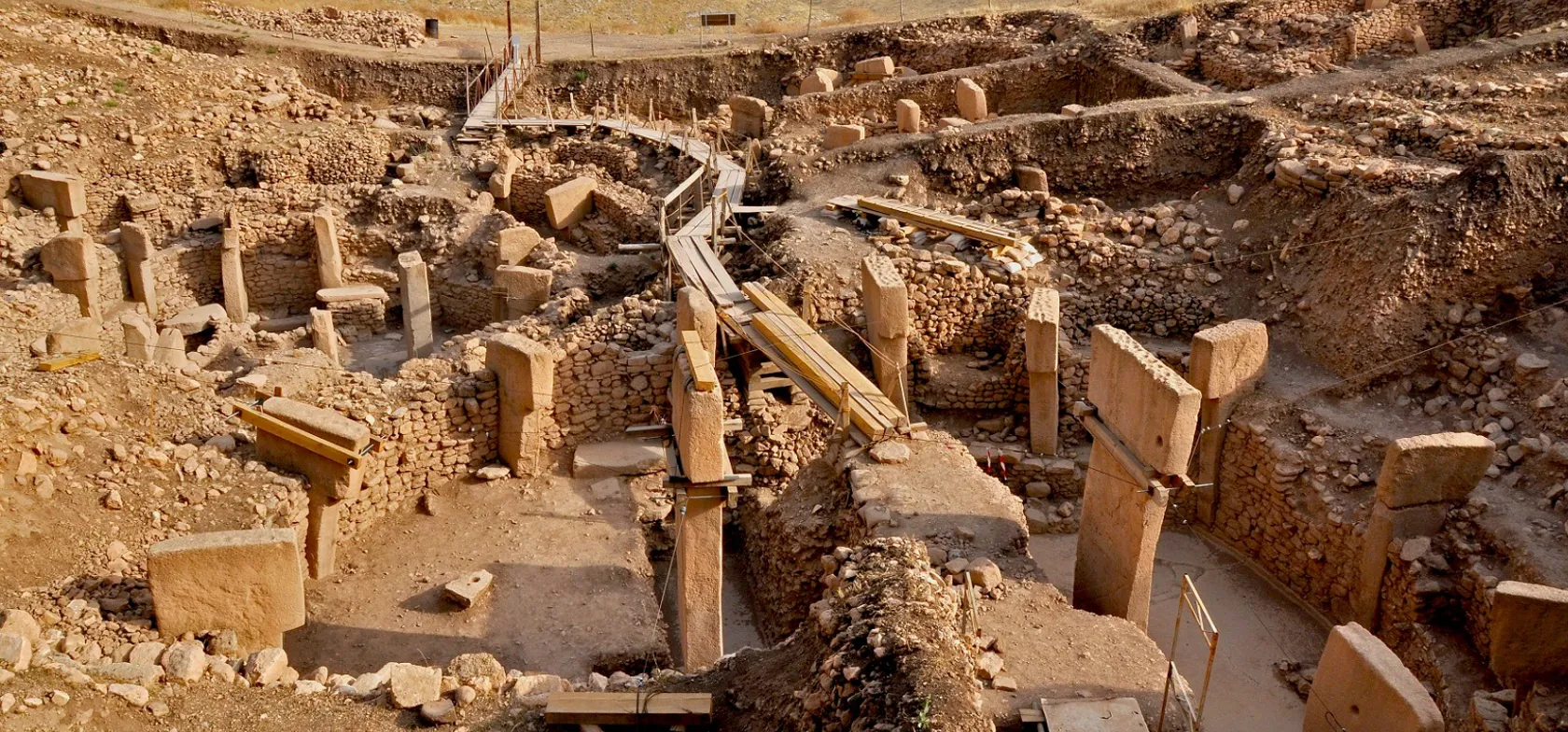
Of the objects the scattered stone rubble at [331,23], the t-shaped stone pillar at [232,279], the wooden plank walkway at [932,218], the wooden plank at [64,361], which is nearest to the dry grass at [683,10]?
the scattered stone rubble at [331,23]

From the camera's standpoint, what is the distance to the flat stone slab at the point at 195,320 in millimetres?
15938

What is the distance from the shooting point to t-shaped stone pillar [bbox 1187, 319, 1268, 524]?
11.6m

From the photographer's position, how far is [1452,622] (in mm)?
10148

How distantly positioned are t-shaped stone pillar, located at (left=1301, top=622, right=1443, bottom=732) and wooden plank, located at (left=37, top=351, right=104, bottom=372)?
10.3m

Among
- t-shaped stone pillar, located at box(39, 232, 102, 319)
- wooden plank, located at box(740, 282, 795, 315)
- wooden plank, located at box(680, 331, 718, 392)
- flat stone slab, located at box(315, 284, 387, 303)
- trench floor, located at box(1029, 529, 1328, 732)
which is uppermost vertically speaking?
wooden plank, located at box(680, 331, 718, 392)

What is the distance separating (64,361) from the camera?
1080 cm

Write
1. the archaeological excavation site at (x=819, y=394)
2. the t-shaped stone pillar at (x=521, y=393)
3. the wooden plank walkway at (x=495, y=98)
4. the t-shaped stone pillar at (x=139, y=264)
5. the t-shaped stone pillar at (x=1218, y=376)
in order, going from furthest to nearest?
1. the wooden plank walkway at (x=495, y=98)
2. the t-shaped stone pillar at (x=139, y=264)
3. the t-shaped stone pillar at (x=521, y=393)
4. the t-shaped stone pillar at (x=1218, y=376)
5. the archaeological excavation site at (x=819, y=394)

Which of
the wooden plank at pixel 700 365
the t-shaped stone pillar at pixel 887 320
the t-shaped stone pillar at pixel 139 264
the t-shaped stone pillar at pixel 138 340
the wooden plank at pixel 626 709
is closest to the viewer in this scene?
the wooden plank at pixel 626 709

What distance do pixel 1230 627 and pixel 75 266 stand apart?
13501 millimetres

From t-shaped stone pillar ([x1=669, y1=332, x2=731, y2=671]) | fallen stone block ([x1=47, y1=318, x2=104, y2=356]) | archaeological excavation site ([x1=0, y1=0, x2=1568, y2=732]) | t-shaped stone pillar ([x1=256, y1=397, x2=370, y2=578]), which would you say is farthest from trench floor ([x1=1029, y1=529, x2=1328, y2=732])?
fallen stone block ([x1=47, y1=318, x2=104, y2=356])

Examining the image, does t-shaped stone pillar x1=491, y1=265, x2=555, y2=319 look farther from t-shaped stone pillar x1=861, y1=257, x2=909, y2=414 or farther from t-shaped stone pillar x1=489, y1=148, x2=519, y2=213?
t-shaped stone pillar x1=861, y1=257, x2=909, y2=414

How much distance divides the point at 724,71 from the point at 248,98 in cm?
851

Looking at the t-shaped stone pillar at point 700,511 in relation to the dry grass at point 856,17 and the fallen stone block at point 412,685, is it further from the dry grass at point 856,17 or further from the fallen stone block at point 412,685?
the dry grass at point 856,17

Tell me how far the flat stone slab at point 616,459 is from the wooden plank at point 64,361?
4509 millimetres
